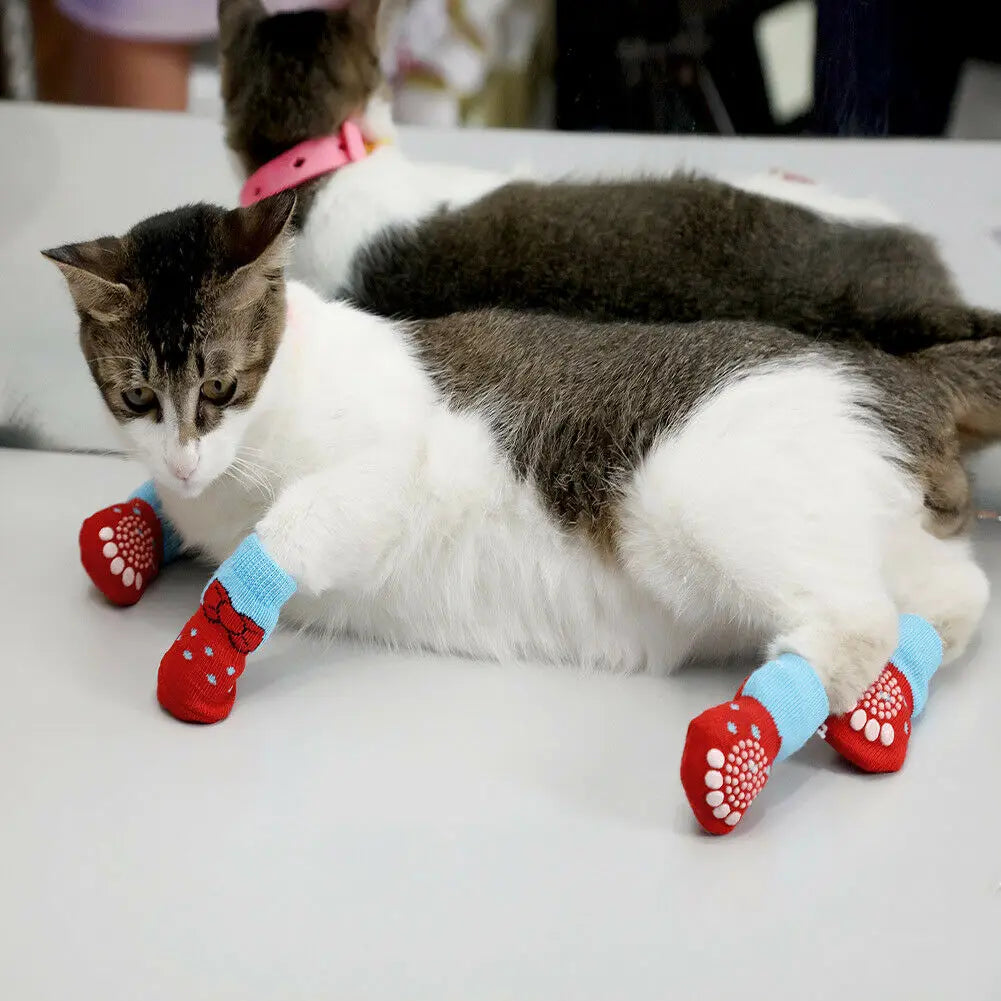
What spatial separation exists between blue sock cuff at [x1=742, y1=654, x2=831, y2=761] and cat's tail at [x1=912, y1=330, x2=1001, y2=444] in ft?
1.74

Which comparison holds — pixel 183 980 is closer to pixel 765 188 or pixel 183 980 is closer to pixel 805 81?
pixel 765 188

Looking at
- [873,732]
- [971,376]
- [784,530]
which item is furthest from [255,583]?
[971,376]

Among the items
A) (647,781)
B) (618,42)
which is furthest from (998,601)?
(618,42)

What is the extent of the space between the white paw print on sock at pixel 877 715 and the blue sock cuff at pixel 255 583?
698 mm

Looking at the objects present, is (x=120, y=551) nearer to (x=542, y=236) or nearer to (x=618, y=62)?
(x=542, y=236)

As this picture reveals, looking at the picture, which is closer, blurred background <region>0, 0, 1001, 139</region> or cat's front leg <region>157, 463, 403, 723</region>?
cat's front leg <region>157, 463, 403, 723</region>

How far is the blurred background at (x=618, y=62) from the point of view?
2.14m

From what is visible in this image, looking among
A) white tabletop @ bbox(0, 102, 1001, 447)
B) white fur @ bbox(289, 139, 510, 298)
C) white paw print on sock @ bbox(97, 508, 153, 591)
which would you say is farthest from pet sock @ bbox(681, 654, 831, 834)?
white tabletop @ bbox(0, 102, 1001, 447)

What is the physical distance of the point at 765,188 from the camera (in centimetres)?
197

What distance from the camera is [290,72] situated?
2061mm

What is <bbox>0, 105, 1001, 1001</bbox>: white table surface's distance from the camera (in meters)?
1.05

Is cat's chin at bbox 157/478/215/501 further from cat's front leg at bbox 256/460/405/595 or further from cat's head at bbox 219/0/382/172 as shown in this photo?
cat's head at bbox 219/0/382/172

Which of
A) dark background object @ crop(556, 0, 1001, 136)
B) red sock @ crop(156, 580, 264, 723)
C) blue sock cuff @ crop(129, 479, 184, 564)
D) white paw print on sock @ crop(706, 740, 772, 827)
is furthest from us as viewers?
dark background object @ crop(556, 0, 1001, 136)

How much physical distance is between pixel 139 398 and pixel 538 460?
1.69 ft
